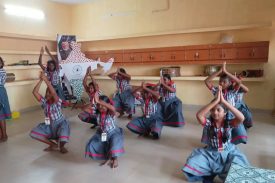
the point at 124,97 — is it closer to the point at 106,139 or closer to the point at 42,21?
the point at 106,139

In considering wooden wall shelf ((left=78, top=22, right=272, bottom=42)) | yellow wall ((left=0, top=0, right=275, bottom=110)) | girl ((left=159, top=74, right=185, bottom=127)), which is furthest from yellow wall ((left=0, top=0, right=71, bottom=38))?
girl ((left=159, top=74, right=185, bottom=127))

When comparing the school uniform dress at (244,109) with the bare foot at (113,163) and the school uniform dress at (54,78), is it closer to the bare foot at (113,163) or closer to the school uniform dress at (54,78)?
the bare foot at (113,163)

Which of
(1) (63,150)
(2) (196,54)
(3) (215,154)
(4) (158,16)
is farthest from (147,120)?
(4) (158,16)

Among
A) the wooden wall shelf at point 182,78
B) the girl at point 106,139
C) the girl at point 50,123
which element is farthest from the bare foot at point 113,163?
the wooden wall shelf at point 182,78

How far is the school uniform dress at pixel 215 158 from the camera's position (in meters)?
2.40

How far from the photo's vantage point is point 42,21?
640 cm

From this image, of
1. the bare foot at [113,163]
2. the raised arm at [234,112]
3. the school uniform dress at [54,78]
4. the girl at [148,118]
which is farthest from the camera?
the school uniform dress at [54,78]

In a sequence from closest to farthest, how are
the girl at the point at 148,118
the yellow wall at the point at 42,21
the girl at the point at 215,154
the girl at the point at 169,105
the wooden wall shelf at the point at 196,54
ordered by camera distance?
the girl at the point at 215,154
the girl at the point at 148,118
the girl at the point at 169,105
the wooden wall shelf at the point at 196,54
the yellow wall at the point at 42,21

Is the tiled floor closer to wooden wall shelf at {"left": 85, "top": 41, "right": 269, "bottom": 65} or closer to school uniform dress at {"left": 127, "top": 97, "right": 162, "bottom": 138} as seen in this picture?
school uniform dress at {"left": 127, "top": 97, "right": 162, "bottom": 138}

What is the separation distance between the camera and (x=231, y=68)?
543cm

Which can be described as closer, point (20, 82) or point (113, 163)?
point (113, 163)

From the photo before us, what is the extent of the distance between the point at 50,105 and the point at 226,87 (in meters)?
Answer: 2.56

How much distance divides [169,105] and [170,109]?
0.08 m

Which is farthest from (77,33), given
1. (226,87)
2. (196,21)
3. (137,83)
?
(226,87)
